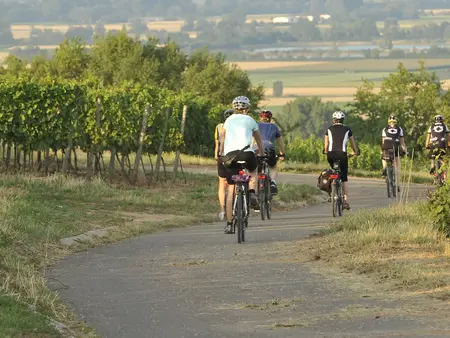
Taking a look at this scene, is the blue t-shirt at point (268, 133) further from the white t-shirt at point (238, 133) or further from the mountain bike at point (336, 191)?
the white t-shirt at point (238, 133)

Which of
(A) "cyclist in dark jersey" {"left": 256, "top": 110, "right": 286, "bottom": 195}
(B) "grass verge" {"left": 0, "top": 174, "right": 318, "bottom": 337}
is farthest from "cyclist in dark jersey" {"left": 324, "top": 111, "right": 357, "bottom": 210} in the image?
(B) "grass verge" {"left": 0, "top": 174, "right": 318, "bottom": 337}

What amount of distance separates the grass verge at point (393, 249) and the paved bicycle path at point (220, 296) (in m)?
0.43

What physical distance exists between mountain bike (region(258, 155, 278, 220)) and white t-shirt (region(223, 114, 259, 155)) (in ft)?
13.1

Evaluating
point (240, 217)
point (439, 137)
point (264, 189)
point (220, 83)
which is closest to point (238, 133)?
point (240, 217)

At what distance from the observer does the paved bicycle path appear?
9992 mm

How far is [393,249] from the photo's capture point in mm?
14516

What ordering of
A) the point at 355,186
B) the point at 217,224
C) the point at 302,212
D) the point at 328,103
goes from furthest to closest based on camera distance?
the point at 328,103 → the point at 355,186 → the point at 302,212 → the point at 217,224

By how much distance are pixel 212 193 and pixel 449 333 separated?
651 inches

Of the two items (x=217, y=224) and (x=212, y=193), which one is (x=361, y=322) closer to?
(x=217, y=224)

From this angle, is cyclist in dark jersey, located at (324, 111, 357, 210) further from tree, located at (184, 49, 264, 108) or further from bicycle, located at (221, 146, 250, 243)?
tree, located at (184, 49, 264, 108)

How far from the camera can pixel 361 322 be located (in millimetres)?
10070

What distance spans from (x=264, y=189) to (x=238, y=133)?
14.5 ft

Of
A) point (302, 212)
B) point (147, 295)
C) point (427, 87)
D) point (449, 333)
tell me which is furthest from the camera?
point (427, 87)

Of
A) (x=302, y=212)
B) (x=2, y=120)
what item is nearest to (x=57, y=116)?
(x=2, y=120)
